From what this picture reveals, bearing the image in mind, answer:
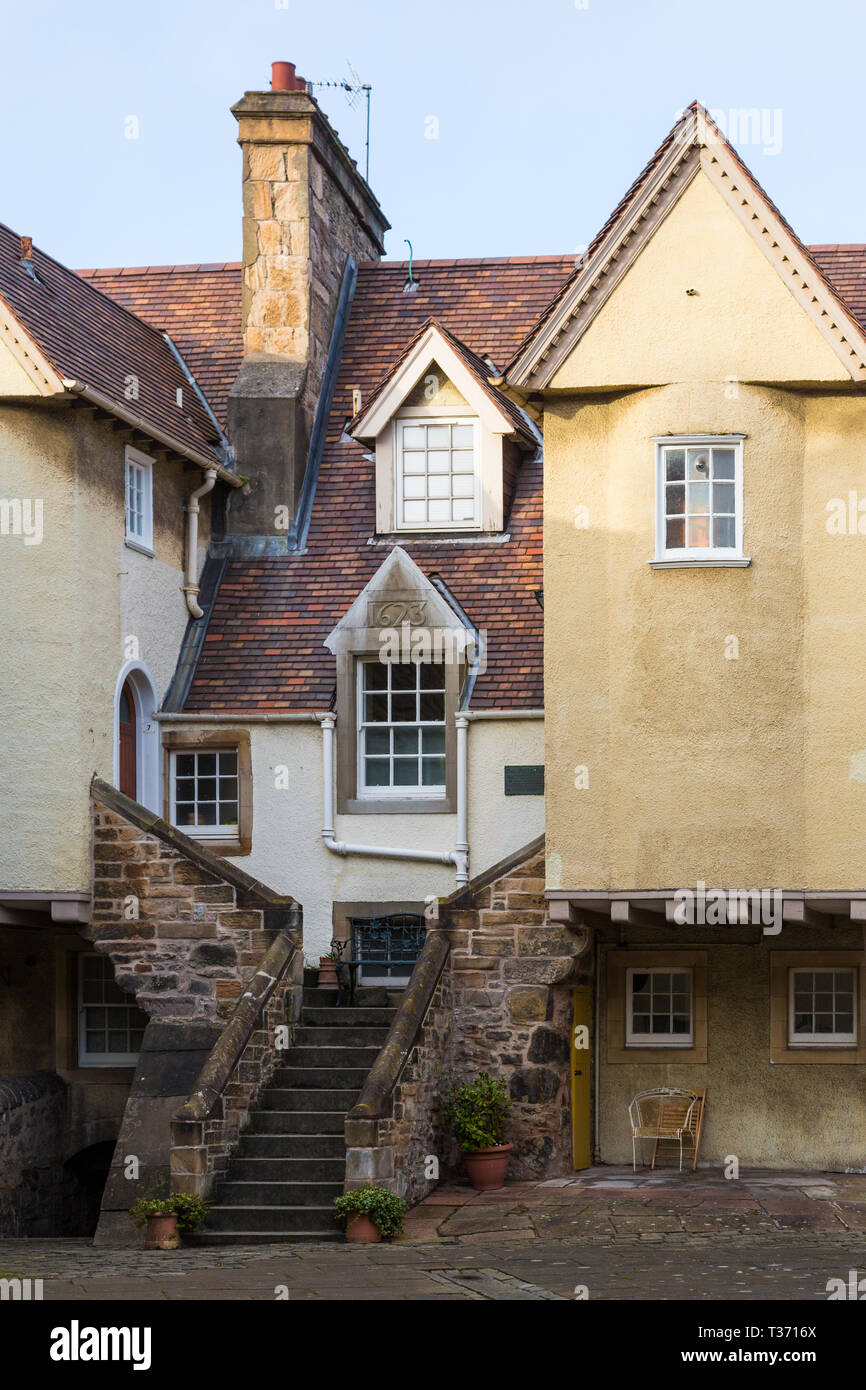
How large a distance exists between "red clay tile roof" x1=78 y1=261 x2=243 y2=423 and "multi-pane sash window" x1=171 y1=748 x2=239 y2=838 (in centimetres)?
457

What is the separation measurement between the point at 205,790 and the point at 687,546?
637 centimetres

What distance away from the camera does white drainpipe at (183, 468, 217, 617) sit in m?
22.8

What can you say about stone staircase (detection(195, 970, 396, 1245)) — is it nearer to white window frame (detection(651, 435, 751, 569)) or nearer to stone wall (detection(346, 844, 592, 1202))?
stone wall (detection(346, 844, 592, 1202))

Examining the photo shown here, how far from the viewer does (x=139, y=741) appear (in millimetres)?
21906

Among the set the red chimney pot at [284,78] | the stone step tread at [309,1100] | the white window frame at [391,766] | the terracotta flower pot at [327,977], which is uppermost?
the red chimney pot at [284,78]

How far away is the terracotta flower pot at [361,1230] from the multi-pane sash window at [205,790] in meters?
6.22

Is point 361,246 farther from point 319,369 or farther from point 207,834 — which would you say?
point 207,834

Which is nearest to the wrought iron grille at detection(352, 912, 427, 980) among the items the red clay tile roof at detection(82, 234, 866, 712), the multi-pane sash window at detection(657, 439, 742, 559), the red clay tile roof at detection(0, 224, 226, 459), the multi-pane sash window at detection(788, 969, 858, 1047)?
the red clay tile roof at detection(82, 234, 866, 712)

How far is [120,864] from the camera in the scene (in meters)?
20.2

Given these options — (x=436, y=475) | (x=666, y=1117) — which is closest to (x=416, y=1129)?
(x=666, y=1117)

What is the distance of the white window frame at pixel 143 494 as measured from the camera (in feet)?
70.0

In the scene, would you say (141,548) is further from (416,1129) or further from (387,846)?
(416,1129)

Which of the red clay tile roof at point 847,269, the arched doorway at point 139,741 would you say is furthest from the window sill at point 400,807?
the red clay tile roof at point 847,269

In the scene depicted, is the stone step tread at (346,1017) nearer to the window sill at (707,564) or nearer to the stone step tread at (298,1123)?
the stone step tread at (298,1123)
